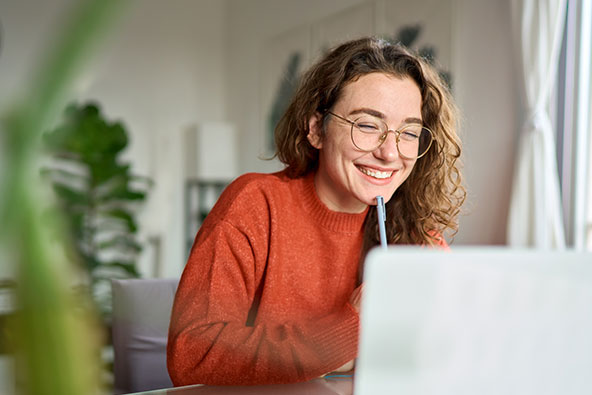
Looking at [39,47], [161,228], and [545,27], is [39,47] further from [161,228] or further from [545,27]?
[161,228]

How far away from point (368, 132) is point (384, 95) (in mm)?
83

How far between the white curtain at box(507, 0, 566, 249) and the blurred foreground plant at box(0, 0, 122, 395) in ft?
8.25

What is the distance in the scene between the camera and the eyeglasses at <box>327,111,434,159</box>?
1.18m

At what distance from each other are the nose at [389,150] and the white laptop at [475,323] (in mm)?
806

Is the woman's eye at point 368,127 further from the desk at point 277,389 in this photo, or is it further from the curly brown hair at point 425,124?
the desk at point 277,389

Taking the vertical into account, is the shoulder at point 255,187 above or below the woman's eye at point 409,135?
below

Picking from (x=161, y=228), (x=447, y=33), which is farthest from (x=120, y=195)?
(x=447, y=33)

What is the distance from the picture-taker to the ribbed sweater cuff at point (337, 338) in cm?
102

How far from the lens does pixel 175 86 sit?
15.6 ft

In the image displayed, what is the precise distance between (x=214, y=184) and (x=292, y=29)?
1405mm

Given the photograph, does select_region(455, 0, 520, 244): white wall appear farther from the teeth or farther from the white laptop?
the white laptop

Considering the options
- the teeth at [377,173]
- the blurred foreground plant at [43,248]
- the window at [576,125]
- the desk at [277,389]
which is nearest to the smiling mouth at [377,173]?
the teeth at [377,173]

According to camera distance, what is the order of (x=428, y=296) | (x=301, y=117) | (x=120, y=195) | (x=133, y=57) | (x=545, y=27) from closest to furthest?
(x=428, y=296) < (x=301, y=117) < (x=545, y=27) < (x=120, y=195) < (x=133, y=57)

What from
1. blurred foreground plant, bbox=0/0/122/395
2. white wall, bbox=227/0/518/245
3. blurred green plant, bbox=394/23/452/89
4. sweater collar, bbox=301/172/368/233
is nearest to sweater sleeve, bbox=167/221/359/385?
sweater collar, bbox=301/172/368/233
